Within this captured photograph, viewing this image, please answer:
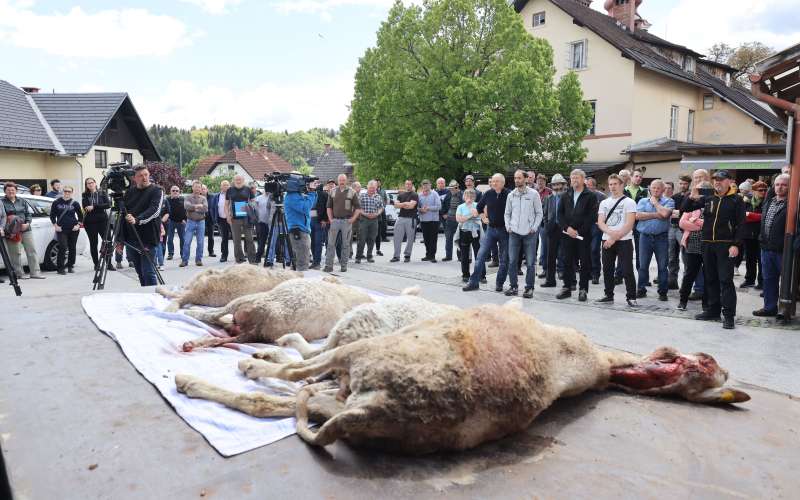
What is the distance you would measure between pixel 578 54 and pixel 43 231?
26533 mm

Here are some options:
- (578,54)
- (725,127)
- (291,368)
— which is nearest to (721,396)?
(291,368)

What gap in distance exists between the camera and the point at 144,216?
7.30 m

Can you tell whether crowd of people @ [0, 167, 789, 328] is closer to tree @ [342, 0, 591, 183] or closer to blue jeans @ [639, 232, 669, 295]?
blue jeans @ [639, 232, 669, 295]

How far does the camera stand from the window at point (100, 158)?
29.7 meters

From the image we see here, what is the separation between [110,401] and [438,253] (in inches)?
494

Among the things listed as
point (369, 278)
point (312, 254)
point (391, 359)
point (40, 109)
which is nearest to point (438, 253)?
point (312, 254)

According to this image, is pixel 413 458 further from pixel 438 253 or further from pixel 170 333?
pixel 438 253

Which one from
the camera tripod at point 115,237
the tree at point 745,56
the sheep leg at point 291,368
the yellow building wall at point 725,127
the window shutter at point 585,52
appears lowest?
the sheep leg at point 291,368

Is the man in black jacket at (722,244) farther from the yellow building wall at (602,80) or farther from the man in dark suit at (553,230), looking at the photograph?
the yellow building wall at (602,80)

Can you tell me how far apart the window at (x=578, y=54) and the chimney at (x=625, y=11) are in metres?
5.43

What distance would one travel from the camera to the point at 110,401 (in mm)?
2992

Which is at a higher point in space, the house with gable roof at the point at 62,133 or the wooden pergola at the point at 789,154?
the house with gable roof at the point at 62,133

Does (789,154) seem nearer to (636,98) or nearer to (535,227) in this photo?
(535,227)

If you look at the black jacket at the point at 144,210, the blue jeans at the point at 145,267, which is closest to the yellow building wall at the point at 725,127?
the black jacket at the point at 144,210
